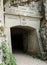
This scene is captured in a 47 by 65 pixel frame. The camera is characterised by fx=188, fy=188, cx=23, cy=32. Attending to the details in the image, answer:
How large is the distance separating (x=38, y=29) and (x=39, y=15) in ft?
3.24

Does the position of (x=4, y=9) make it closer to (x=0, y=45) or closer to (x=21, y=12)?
(x=21, y=12)

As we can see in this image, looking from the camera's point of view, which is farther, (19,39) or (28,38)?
(19,39)

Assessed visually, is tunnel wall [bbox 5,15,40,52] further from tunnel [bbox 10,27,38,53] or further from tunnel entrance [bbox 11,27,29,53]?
tunnel entrance [bbox 11,27,29,53]

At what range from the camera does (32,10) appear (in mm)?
13000


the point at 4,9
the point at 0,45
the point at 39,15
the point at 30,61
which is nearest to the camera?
the point at 0,45

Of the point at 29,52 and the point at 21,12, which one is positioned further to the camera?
the point at 29,52

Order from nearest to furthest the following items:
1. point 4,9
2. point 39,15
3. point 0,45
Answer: point 0,45
point 4,9
point 39,15

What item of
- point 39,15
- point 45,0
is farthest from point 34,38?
point 45,0

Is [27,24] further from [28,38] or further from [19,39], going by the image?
[19,39]

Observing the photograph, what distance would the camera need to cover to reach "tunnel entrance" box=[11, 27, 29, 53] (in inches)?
587

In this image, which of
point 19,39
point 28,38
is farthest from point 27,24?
point 19,39

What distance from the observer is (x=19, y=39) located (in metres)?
17.3

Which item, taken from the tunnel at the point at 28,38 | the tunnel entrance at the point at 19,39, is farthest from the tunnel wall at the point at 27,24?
the tunnel entrance at the point at 19,39

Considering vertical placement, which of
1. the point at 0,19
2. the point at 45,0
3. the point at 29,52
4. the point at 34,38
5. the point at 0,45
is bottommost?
the point at 29,52
